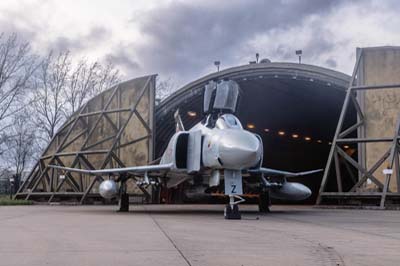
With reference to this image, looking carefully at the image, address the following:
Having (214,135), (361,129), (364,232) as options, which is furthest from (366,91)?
(364,232)

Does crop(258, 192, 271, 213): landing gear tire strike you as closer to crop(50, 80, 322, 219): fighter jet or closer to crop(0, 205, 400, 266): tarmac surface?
crop(50, 80, 322, 219): fighter jet

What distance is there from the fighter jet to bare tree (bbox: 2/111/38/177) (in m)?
28.3

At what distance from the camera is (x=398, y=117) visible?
20.7 metres

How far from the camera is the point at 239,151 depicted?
13195 mm

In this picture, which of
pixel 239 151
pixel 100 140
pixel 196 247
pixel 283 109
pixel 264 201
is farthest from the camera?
pixel 283 109

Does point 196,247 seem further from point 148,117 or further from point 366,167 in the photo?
point 148,117

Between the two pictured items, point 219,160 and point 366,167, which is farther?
point 366,167

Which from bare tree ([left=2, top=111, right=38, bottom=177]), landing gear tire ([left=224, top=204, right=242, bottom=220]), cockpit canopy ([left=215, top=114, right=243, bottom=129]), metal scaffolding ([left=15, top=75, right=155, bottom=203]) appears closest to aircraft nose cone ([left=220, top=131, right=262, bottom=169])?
cockpit canopy ([left=215, top=114, right=243, bottom=129])

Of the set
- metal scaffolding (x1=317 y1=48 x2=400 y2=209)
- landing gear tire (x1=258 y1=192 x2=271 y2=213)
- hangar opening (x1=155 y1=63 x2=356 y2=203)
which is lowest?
landing gear tire (x1=258 y1=192 x2=271 y2=213)

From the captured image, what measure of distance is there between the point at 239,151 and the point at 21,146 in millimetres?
49120

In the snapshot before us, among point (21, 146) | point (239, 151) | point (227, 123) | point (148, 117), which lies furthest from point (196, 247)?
point (21, 146)

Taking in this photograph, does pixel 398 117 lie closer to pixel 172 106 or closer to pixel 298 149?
pixel 172 106

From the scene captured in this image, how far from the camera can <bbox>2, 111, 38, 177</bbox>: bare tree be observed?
1966 inches

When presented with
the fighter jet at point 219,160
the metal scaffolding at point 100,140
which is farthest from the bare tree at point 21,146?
the fighter jet at point 219,160
